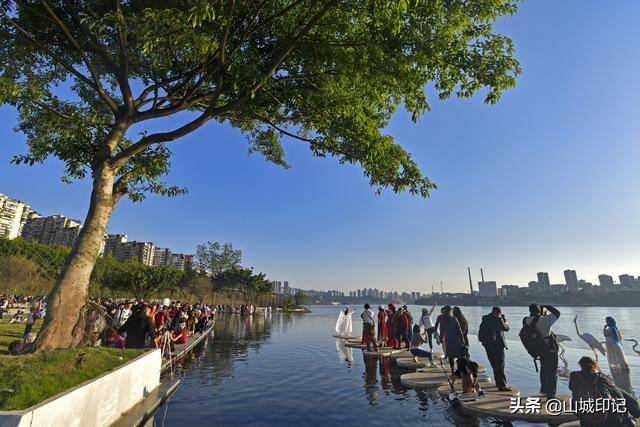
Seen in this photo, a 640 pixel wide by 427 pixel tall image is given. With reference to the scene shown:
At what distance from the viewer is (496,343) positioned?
8789 mm

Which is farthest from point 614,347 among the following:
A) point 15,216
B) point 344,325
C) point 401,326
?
point 15,216

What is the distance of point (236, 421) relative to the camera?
21.0 feet

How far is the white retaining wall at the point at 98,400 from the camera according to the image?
3618mm

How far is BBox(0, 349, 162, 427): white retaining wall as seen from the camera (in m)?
3.62

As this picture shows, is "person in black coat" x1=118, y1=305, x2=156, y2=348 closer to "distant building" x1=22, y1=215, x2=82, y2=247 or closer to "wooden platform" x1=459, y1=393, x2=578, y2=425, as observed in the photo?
"wooden platform" x1=459, y1=393, x2=578, y2=425

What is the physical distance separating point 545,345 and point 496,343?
43.5 inches

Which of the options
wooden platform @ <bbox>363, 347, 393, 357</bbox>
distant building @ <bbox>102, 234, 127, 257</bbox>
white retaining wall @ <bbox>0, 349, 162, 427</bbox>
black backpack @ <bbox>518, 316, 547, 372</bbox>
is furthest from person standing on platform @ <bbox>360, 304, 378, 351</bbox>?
distant building @ <bbox>102, 234, 127, 257</bbox>

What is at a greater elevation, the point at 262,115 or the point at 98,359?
the point at 262,115

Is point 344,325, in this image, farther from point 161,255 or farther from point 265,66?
point 161,255

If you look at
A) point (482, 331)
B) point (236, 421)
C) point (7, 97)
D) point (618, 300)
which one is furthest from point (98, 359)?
point (618, 300)

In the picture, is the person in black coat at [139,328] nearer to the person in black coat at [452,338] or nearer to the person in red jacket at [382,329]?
the person in black coat at [452,338]

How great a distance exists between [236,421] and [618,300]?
567 feet

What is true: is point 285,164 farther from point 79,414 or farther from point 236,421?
point 79,414

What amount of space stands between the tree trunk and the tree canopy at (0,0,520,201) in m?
0.77
